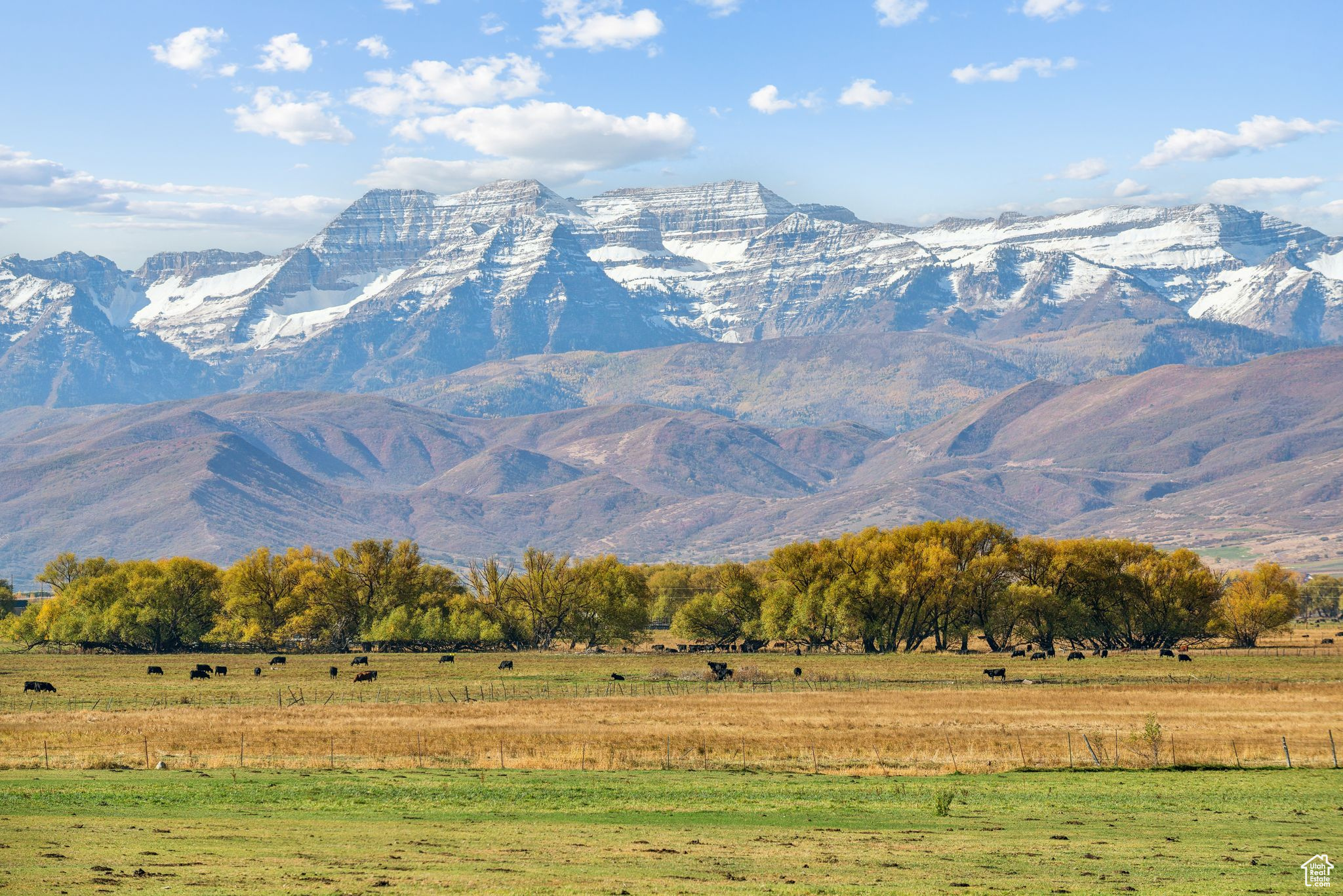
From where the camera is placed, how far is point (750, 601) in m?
152

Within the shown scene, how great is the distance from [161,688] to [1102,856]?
240 ft

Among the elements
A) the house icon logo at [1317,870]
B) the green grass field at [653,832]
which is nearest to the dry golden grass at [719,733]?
the green grass field at [653,832]

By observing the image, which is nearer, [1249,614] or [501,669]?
[501,669]

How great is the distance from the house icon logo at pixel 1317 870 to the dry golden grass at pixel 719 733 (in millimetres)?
20609

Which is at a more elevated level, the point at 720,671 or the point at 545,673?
the point at 720,671

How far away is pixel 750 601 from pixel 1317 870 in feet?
406

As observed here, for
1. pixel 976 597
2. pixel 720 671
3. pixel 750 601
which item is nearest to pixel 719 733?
pixel 720 671

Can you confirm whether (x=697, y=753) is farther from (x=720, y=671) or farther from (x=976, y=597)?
(x=976, y=597)

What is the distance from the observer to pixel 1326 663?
111 meters

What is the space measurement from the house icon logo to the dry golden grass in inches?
811

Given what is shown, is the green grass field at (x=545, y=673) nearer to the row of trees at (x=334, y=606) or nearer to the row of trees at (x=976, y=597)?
the row of trees at (x=976, y=597)

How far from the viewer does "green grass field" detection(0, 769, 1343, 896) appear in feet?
91.7

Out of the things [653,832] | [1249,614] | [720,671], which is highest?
[653,832]

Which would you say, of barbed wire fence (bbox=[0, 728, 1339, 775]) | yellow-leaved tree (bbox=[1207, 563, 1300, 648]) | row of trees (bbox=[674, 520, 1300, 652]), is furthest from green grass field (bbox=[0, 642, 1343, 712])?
barbed wire fence (bbox=[0, 728, 1339, 775])
